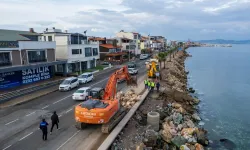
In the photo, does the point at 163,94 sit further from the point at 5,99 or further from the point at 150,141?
the point at 5,99

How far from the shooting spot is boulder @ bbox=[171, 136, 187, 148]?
18.5 metres

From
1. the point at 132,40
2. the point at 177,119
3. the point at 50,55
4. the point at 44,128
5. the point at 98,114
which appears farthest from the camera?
the point at 132,40

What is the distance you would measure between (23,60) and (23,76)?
2537 millimetres

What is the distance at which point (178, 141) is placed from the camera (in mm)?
18734

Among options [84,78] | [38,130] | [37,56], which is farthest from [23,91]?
[38,130]

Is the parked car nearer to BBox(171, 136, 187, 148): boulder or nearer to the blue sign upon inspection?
the blue sign

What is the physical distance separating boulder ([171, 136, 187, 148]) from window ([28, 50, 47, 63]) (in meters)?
27.3

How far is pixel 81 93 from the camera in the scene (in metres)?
26.6

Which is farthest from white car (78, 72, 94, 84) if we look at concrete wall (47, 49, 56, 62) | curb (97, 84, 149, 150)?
curb (97, 84, 149, 150)

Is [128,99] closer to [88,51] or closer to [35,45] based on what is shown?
[35,45]

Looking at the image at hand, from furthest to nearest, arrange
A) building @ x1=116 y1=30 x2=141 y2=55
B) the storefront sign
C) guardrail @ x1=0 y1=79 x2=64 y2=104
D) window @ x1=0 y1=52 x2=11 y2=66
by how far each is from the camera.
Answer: building @ x1=116 y1=30 x2=141 y2=55, window @ x1=0 y1=52 x2=11 y2=66, the storefront sign, guardrail @ x1=0 y1=79 x2=64 y2=104

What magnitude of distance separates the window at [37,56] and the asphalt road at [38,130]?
12053 millimetres

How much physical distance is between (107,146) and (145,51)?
100072 millimetres

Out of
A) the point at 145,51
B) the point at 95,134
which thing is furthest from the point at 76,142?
the point at 145,51
